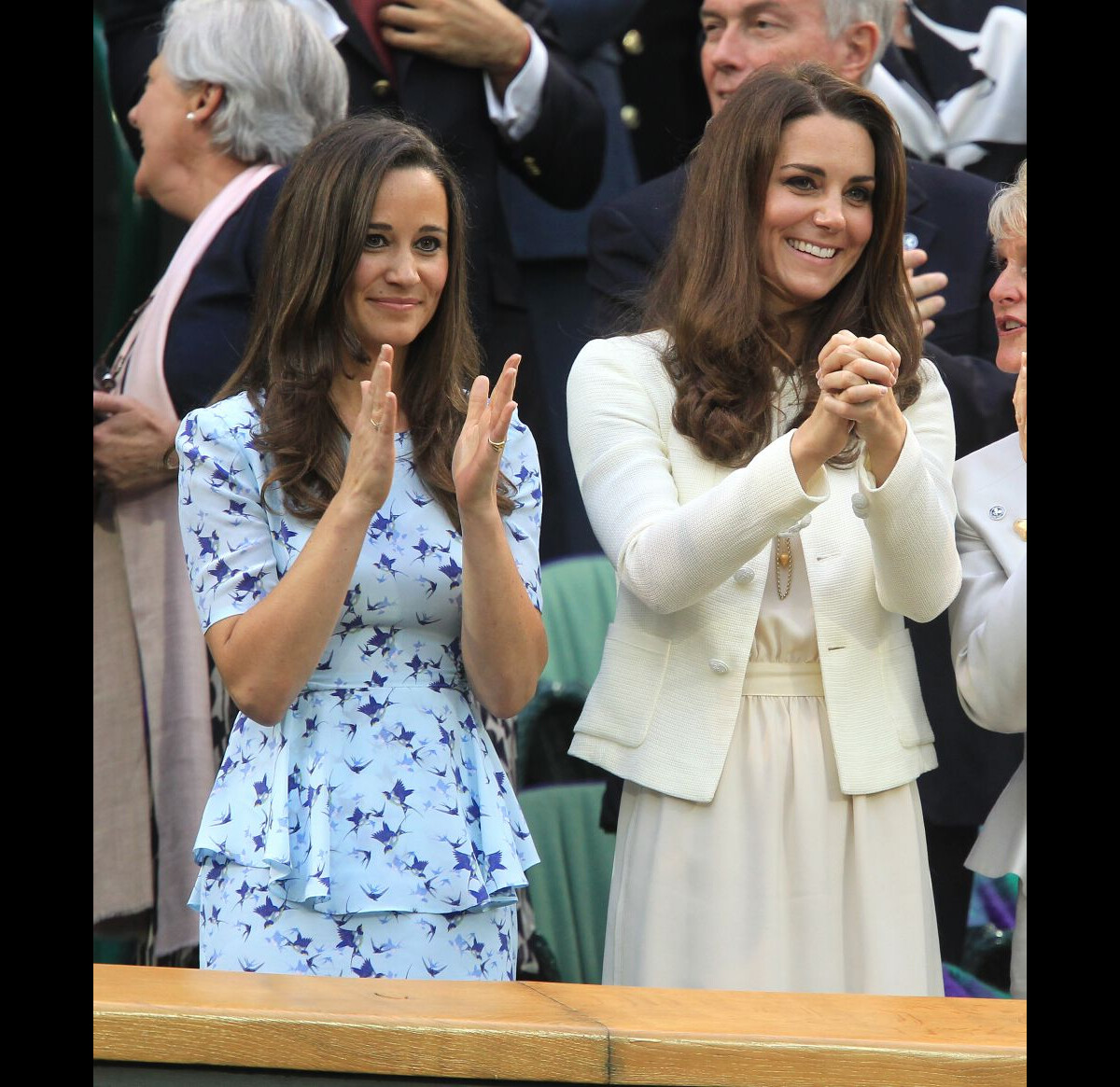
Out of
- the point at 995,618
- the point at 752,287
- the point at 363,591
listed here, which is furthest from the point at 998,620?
the point at 363,591

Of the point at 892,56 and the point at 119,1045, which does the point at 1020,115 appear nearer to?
the point at 892,56

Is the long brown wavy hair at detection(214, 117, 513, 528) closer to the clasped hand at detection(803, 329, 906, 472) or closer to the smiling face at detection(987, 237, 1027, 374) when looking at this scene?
the clasped hand at detection(803, 329, 906, 472)

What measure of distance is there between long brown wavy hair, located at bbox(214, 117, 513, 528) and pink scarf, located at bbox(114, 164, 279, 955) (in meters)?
0.85

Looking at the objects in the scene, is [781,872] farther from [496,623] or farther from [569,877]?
[569,877]

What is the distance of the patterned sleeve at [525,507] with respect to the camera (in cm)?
239

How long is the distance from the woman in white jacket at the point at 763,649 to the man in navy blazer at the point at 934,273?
0.55 m

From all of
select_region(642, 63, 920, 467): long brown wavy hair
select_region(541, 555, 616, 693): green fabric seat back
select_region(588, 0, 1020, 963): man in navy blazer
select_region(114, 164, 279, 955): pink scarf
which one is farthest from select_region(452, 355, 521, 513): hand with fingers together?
select_region(541, 555, 616, 693): green fabric seat back

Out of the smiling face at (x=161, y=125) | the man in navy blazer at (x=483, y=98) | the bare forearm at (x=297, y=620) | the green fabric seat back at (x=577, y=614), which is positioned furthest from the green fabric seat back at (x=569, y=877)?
the smiling face at (x=161, y=125)

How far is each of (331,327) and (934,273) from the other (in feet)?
4.13

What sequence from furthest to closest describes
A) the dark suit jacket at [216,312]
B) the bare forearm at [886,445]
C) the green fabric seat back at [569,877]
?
the green fabric seat back at [569,877]
the dark suit jacket at [216,312]
the bare forearm at [886,445]

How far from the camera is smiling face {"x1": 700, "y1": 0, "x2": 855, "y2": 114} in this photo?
331 cm

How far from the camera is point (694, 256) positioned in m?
2.60

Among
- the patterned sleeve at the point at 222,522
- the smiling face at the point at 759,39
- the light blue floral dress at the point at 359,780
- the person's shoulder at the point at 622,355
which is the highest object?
the smiling face at the point at 759,39

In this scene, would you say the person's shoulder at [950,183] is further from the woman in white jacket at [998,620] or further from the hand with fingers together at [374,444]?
the hand with fingers together at [374,444]
